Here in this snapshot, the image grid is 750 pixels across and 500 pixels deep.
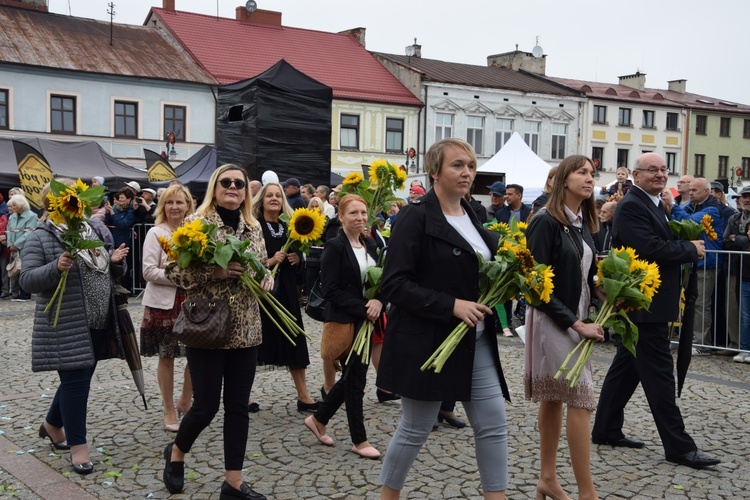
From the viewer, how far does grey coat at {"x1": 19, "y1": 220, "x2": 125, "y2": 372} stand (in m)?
5.34

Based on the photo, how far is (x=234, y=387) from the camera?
15.6ft

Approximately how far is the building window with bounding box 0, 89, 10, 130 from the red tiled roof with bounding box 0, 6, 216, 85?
137 cm

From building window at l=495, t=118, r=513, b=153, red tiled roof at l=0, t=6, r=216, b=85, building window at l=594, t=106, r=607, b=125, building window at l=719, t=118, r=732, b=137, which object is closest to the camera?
red tiled roof at l=0, t=6, r=216, b=85

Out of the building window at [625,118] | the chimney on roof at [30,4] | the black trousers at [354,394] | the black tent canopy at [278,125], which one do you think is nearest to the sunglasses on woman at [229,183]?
the black trousers at [354,394]

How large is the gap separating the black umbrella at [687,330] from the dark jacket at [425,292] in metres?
2.56

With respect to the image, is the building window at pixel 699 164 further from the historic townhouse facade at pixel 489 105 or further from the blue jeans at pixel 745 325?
the blue jeans at pixel 745 325

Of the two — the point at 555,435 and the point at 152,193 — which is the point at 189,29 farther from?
the point at 555,435

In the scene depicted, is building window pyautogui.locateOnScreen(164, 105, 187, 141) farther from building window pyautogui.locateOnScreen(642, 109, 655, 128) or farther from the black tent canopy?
building window pyautogui.locateOnScreen(642, 109, 655, 128)

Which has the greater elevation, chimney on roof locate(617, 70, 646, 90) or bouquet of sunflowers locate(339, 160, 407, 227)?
chimney on roof locate(617, 70, 646, 90)

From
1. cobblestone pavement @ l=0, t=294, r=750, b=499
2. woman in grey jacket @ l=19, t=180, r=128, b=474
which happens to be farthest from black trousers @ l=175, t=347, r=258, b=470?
woman in grey jacket @ l=19, t=180, r=128, b=474

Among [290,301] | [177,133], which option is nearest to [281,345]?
[290,301]

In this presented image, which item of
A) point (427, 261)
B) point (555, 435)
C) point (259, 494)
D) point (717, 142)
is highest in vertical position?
point (717, 142)

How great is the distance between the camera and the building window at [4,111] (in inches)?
1238

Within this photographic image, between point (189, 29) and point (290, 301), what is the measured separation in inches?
1378
